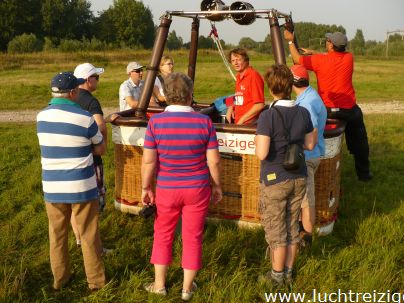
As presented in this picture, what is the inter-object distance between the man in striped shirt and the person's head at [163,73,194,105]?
0.56 m

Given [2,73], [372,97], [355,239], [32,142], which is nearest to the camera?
[355,239]

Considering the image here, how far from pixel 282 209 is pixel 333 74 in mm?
2335

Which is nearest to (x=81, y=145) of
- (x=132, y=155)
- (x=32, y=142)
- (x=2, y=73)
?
(x=132, y=155)

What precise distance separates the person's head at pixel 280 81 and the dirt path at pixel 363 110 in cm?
917

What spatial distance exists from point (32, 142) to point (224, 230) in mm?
4829

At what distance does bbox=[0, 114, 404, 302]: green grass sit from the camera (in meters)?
3.02

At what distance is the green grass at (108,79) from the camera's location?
14.9m

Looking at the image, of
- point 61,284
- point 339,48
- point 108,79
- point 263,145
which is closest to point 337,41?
point 339,48

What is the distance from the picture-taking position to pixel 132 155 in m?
4.36

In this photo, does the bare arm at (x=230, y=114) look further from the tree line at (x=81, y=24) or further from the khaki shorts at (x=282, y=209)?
the tree line at (x=81, y=24)

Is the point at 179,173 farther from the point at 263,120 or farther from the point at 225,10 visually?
the point at 225,10

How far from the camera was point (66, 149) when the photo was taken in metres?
2.84

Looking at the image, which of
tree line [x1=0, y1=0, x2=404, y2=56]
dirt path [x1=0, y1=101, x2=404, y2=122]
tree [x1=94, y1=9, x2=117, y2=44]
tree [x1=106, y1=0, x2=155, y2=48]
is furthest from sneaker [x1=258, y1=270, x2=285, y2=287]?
tree [x1=94, y1=9, x2=117, y2=44]

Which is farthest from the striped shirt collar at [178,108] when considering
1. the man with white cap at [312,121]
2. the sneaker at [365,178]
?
the sneaker at [365,178]
